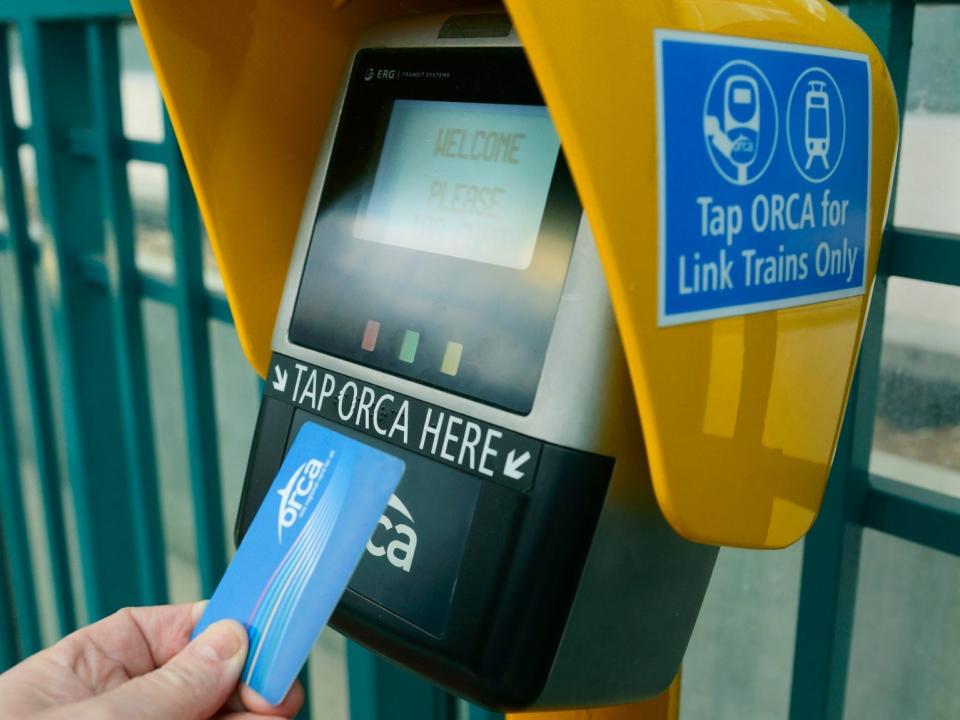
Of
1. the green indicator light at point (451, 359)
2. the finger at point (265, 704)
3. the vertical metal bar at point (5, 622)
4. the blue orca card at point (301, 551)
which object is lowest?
the vertical metal bar at point (5, 622)

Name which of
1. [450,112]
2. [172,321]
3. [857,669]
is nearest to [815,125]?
[450,112]

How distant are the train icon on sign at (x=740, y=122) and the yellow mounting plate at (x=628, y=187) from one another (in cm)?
2

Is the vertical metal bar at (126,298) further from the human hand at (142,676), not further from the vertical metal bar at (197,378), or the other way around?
the human hand at (142,676)

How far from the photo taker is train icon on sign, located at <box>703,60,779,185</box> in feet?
1.62

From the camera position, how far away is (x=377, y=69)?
2.30ft

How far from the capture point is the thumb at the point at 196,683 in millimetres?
616

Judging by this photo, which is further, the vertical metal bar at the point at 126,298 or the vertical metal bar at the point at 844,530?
the vertical metal bar at the point at 126,298

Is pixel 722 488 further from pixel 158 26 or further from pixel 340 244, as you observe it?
pixel 158 26

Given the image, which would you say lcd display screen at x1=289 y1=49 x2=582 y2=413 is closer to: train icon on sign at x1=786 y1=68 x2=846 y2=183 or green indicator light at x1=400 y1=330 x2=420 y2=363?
green indicator light at x1=400 y1=330 x2=420 y2=363

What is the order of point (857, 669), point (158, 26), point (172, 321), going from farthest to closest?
point (172, 321), point (857, 669), point (158, 26)

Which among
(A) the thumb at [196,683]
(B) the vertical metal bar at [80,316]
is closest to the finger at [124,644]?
(A) the thumb at [196,683]

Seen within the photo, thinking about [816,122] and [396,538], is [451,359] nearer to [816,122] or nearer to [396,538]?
[396,538]

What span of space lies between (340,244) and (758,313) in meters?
0.29

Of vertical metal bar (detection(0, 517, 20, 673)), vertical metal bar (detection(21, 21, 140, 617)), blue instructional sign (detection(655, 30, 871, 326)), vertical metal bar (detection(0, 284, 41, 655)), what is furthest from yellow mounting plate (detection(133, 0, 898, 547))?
vertical metal bar (detection(0, 517, 20, 673))
